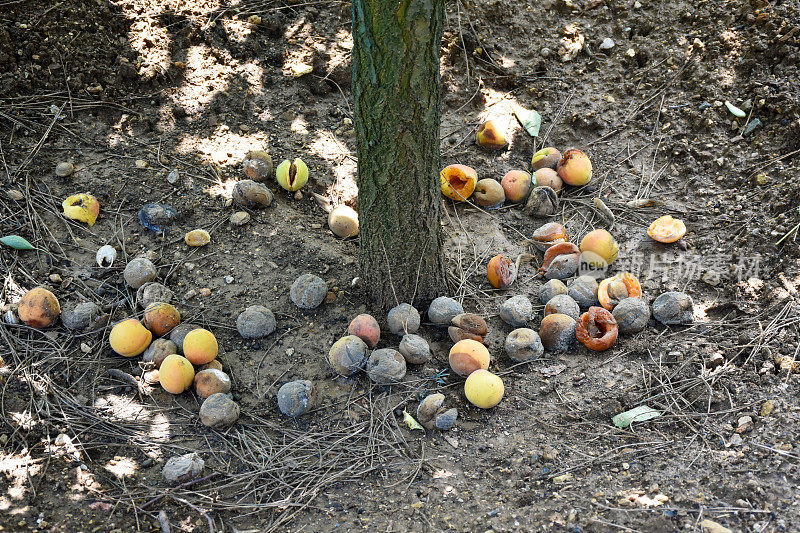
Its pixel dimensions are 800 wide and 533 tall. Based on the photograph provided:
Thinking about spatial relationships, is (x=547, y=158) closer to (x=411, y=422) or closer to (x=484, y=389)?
(x=484, y=389)

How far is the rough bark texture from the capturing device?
2.51 meters

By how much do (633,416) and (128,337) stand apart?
2416 mm

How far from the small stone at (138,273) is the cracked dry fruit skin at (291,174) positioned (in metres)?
0.95

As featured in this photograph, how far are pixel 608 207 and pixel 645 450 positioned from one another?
190 cm

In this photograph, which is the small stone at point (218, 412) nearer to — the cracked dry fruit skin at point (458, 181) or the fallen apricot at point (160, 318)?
the fallen apricot at point (160, 318)

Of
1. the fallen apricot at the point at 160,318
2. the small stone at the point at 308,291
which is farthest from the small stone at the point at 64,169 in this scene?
the small stone at the point at 308,291

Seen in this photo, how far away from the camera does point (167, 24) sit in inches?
169

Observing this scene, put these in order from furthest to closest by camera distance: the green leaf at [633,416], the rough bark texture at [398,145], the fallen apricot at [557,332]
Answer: the fallen apricot at [557,332] < the green leaf at [633,416] < the rough bark texture at [398,145]

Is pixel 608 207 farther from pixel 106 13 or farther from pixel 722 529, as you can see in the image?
pixel 106 13

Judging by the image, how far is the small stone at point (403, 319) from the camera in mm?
3072

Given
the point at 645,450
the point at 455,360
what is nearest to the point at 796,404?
the point at 645,450

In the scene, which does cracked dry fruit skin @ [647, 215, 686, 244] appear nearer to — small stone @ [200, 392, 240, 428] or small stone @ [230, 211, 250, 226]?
small stone @ [230, 211, 250, 226]

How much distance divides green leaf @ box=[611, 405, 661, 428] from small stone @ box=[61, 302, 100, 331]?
2.62 metres

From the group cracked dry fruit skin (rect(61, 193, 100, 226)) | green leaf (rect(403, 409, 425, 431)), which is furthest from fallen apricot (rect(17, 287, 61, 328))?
green leaf (rect(403, 409, 425, 431))
